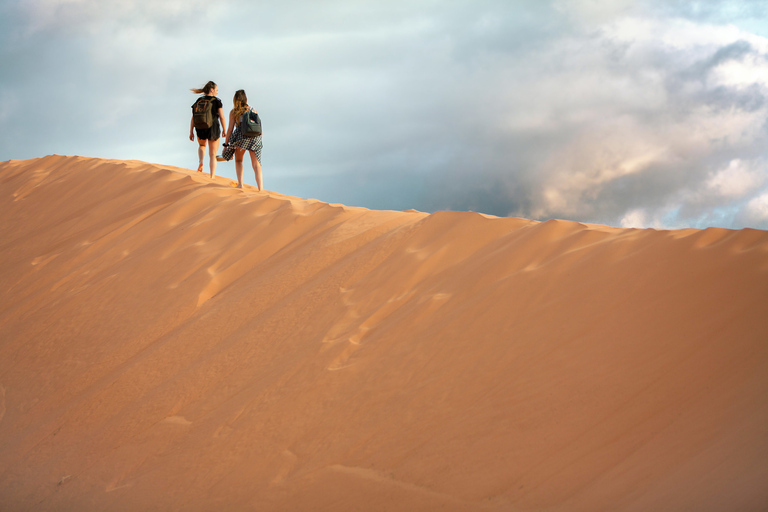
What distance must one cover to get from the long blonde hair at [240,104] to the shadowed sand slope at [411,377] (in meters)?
3.22

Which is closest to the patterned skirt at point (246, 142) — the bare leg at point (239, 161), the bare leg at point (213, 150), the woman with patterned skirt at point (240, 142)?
the woman with patterned skirt at point (240, 142)

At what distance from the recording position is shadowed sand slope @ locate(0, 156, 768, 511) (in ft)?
9.07

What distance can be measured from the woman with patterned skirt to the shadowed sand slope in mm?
3010

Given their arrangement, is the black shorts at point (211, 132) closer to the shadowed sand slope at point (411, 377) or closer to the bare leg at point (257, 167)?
the bare leg at point (257, 167)

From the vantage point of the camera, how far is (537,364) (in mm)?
3277

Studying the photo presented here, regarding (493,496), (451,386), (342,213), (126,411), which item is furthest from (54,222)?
(493,496)

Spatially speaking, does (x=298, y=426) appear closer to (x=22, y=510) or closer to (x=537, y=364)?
(x=537, y=364)

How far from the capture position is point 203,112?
895 centimetres

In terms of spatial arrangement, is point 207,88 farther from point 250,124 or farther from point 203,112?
point 250,124

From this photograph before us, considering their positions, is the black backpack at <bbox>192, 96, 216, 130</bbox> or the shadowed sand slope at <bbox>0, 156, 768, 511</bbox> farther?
the black backpack at <bbox>192, 96, 216, 130</bbox>

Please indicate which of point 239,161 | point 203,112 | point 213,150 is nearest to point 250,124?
point 239,161

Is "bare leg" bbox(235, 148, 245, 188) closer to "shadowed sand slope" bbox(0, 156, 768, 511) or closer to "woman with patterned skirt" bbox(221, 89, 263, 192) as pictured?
"woman with patterned skirt" bbox(221, 89, 263, 192)

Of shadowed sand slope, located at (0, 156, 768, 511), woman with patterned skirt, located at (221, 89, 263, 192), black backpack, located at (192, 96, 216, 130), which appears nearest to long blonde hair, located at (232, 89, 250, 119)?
woman with patterned skirt, located at (221, 89, 263, 192)

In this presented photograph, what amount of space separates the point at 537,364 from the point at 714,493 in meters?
1.10
